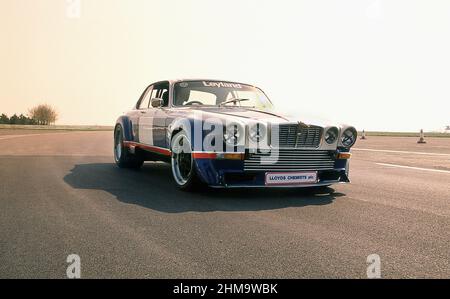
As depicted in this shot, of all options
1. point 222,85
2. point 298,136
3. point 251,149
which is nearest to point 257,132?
point 251,149

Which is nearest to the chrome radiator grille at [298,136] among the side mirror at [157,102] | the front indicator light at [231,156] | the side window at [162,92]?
the front indicator light at [231,156]

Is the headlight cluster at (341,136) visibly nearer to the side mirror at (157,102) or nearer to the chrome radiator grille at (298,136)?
the chrome radiator grille at (298,136)

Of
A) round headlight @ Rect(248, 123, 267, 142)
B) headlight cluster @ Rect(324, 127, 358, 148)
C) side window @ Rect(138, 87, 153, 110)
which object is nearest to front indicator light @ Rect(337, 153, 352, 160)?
headlight cluster @ Rect(324, 127, 358, 148)

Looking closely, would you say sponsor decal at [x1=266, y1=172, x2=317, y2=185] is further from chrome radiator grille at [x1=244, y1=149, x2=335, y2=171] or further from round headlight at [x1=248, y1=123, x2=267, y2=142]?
round headlight at [x1=248, y1=123, x2=267, y2=142]

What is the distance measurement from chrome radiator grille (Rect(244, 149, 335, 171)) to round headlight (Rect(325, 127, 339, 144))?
153 millimetres

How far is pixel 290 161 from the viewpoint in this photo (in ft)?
17.6

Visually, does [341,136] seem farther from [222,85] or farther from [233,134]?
[222,85]

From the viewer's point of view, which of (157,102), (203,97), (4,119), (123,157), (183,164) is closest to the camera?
(183,164)

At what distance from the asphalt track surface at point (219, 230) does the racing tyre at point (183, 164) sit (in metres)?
0.18

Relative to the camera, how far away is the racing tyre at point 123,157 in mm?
8578

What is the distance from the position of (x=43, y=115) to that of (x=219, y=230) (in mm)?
111703

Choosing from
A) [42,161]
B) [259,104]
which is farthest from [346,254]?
[42,161]

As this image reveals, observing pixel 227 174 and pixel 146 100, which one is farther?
pixel 146 100

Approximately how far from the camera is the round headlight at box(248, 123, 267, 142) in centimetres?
517
